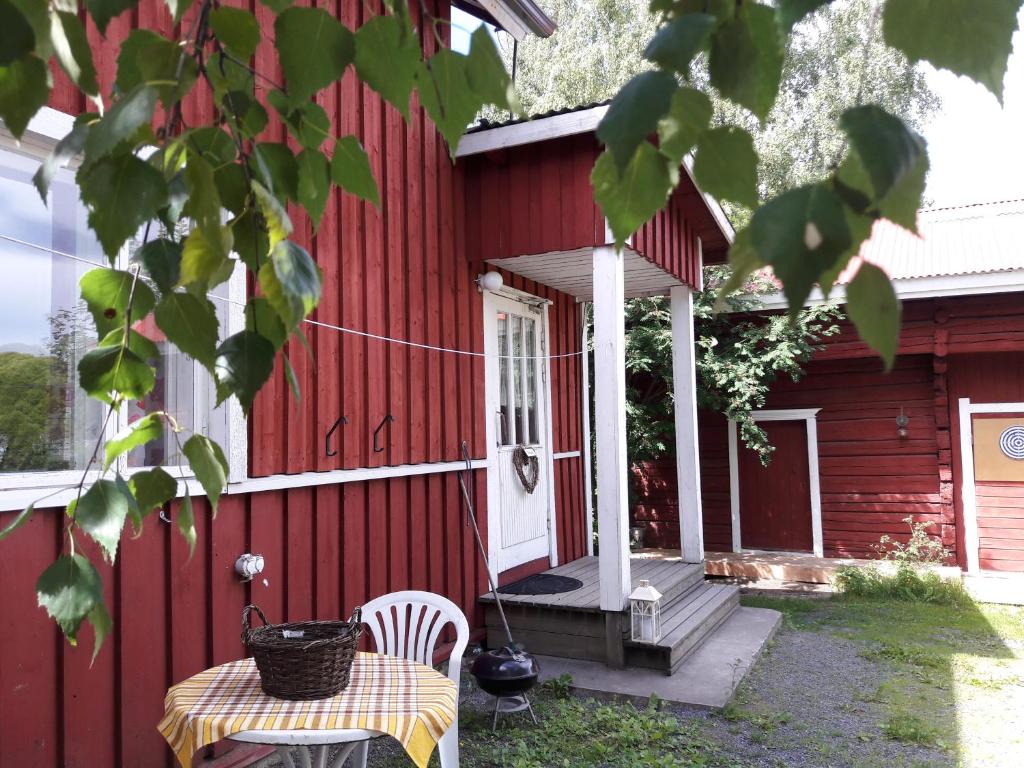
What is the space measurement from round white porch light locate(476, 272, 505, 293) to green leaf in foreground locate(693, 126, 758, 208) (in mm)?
Result: 4687

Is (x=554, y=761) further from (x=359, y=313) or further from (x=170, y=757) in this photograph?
(x=359, y=313)

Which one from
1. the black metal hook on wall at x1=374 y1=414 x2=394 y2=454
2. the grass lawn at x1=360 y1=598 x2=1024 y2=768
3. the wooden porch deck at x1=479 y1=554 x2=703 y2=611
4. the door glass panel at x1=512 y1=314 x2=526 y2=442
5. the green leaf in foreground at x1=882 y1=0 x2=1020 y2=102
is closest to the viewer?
the green leaf in foreground at x1=882 y1=0 x2=1020 y2=102

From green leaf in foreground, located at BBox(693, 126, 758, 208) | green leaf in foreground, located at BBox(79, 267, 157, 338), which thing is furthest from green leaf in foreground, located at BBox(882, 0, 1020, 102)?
green leaf in foreground, located at BBox(79, 267, 157, 338)

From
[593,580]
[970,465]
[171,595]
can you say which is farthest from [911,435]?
[171,595]

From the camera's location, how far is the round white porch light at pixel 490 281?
5195 mm

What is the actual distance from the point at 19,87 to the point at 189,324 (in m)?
0.22

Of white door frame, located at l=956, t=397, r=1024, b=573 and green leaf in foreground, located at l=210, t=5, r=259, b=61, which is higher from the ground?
green leaf in foreground, located at l=210, t=5, r=259, b=61

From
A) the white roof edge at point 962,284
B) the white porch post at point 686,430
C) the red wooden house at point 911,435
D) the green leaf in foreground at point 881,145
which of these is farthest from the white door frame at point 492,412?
the green leaf in foreground at point 881,145

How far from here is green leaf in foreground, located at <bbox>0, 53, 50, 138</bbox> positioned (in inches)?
23.9

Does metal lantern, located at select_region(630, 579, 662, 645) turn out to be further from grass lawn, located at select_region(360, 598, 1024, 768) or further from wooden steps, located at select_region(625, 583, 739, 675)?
grass lawn, located at select_region(360, 598, 1024, 768)

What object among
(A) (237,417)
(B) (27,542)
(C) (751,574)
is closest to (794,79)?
(C) (751,574)

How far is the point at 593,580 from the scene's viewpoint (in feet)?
18.6

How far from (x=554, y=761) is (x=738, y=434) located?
613cm

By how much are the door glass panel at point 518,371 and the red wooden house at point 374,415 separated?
23mm
